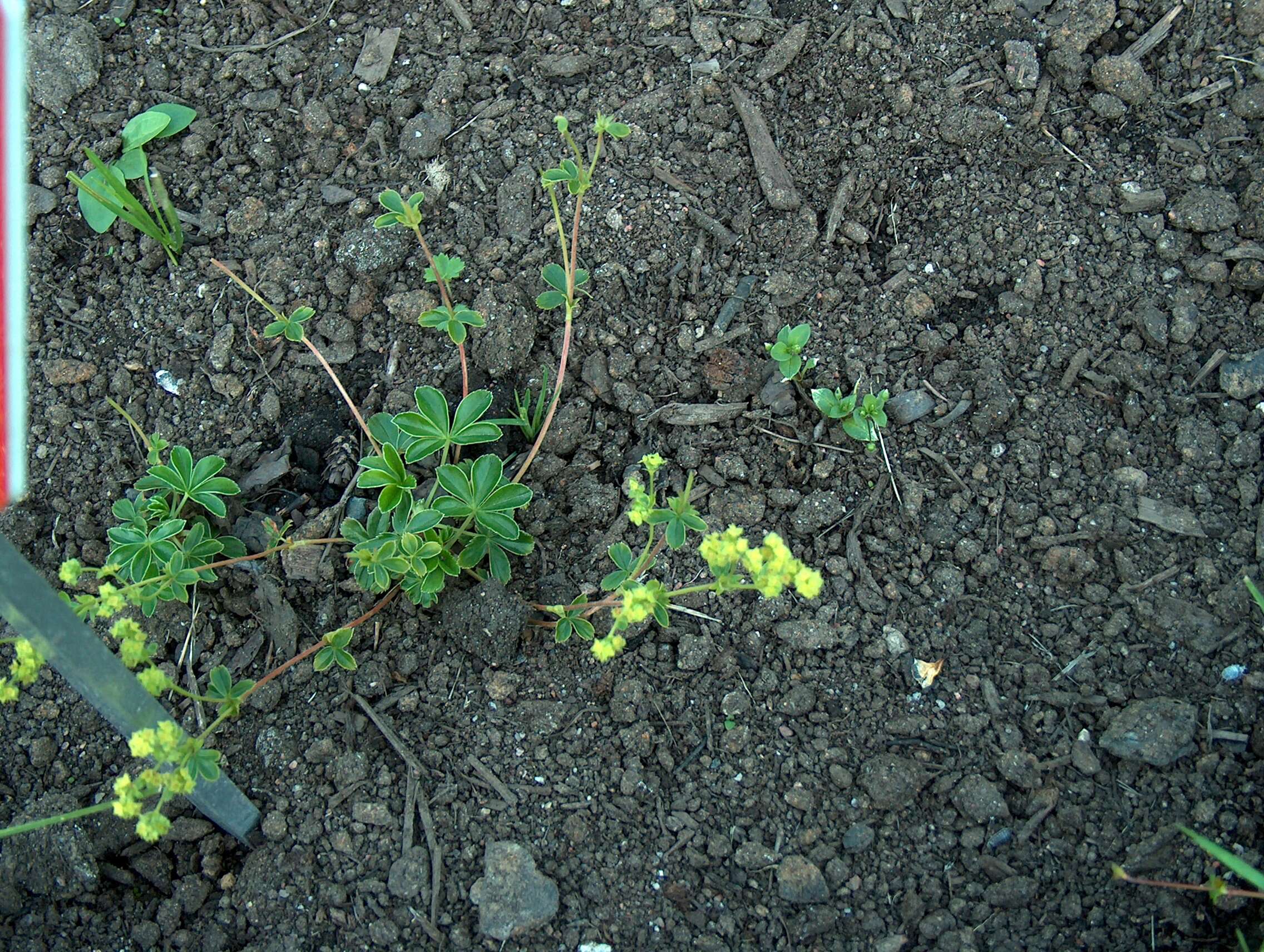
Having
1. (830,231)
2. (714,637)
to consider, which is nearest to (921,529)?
(714,637)

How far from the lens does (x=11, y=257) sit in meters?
1.27

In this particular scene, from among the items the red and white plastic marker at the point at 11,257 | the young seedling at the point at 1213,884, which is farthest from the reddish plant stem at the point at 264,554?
the young seedling at the point at 1213,884

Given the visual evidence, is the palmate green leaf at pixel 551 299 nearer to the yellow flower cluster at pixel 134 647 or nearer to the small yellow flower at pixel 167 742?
the yellow flower cluster at pixel 134 647

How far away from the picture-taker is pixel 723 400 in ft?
9.64

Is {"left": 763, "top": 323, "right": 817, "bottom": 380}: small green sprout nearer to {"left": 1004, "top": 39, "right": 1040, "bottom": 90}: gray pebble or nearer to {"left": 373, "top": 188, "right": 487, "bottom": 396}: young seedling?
{"left": 373, "top": 188, "right": 487, "bottom": 396}: young seedling

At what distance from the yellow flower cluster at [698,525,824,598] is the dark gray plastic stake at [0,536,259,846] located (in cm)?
119

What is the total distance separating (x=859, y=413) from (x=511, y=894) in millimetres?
1609

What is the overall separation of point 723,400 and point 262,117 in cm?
185

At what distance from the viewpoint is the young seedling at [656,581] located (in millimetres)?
1975

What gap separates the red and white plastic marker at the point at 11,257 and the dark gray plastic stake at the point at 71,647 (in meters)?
0.44

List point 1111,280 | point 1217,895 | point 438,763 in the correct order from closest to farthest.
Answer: point 1217,895 → point 438,763 → point 1111,280

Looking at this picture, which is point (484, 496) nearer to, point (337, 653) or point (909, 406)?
point (337, 653)

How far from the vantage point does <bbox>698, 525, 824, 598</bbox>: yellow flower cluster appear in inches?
77.0

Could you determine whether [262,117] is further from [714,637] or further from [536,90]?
[714,637]
